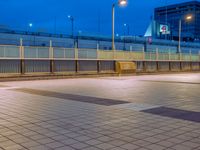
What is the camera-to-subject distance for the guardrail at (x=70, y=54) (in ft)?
70.8

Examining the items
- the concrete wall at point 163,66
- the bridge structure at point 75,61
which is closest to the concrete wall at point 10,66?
the bridge structure at point 75,61

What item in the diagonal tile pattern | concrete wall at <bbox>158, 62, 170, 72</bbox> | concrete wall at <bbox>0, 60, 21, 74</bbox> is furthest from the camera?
concrete wall at <bbox>158, 62, 170, 72</bbox>

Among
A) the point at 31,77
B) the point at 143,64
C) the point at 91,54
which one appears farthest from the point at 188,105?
the point at 143,64

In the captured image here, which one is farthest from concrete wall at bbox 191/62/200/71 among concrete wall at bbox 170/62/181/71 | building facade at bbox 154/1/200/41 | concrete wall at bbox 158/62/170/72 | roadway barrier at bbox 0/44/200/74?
building facade at bbox 154/1/200/41

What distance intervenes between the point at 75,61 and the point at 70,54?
0.74 meters

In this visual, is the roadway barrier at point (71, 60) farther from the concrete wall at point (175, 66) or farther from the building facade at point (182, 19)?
the building facade at point (182, 19)

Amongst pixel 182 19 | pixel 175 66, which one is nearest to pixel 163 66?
pixel 175 66

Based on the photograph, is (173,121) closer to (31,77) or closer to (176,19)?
(31,77)

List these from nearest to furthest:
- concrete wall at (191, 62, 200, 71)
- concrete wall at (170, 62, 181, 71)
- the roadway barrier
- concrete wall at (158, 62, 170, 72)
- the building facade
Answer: the roadway barrier
concrete wall at (158, 62, 170, 72)
concrete wall at (170, 62, 181, 71)
concrete wall at (191, 62, 200, 71)
the building facade

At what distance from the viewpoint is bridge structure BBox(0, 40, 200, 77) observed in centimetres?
2161

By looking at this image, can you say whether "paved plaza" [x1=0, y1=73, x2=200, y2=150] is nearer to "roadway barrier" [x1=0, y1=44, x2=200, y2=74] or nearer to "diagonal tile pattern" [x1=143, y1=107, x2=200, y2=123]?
"diagonal tile pattern" [x1=143, y1=107, x2=200, y2=123]

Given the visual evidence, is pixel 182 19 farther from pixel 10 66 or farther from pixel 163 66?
pixel 10 66

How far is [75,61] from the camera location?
25.7m

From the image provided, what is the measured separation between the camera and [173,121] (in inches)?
268
